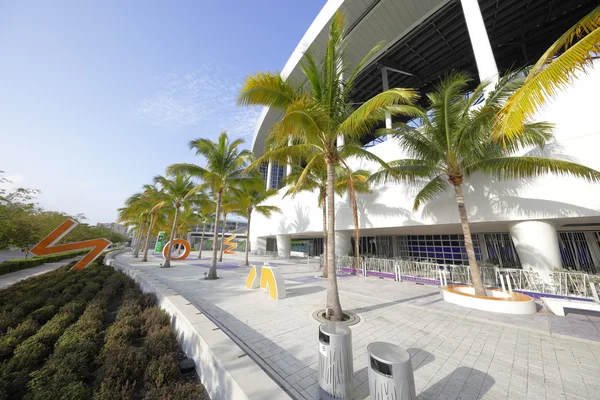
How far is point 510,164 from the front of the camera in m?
7.52

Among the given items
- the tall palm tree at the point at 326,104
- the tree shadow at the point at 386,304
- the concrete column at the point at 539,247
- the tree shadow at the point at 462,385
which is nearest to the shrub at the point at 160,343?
the tall palm tree at the point at 326,104

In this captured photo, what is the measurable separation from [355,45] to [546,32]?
15501mm

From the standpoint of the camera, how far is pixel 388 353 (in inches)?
98.0

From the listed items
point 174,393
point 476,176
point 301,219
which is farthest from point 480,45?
point 174,393

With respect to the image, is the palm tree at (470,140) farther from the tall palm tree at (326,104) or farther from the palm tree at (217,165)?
the palm tree at (217,165)

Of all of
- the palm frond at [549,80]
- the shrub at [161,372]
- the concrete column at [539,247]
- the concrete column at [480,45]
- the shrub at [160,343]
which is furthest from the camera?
the concrete column at [480,45]

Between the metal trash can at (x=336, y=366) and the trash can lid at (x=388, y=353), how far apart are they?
381 mm

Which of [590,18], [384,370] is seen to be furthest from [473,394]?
[590,18]

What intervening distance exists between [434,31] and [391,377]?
24.1 m

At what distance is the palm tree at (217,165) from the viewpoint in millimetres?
12328

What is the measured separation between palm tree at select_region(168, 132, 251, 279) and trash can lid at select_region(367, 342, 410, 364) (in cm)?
1130

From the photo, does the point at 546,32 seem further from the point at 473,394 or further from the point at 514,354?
the point at 473,394

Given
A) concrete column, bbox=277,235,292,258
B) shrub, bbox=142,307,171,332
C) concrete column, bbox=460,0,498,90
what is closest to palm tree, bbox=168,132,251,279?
shrub, bbox=142,307,171,332

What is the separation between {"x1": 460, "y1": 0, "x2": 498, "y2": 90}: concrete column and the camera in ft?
36.8
